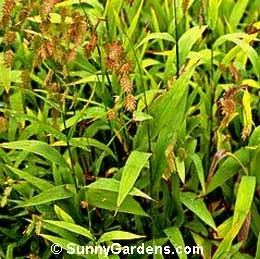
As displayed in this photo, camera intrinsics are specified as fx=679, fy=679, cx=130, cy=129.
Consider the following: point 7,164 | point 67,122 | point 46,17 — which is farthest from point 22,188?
point 46,17

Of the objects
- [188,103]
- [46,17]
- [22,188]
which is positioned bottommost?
[22,188]

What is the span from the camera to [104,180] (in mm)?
1733

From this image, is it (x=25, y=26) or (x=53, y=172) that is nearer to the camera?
(x=53, y=172)

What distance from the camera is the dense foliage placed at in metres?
1.68

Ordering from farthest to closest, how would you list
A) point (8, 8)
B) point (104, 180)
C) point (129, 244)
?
point (129, 244), point (104, 180), point (8, 8)

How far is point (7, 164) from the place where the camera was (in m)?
1.94

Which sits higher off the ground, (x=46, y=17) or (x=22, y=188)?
(x=46, y=17)

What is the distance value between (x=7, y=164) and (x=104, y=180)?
0.35 meters

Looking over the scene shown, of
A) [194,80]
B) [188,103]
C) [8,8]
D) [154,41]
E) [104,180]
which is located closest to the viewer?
[8,8]

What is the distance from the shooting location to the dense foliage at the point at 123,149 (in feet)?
5.51

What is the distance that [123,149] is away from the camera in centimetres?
202

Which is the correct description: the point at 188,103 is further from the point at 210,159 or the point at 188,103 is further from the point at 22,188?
the point at 22,188

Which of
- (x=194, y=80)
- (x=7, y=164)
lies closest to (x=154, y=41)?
(x=194, y=80)

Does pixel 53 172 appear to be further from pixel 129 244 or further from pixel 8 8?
pixel 8 8
